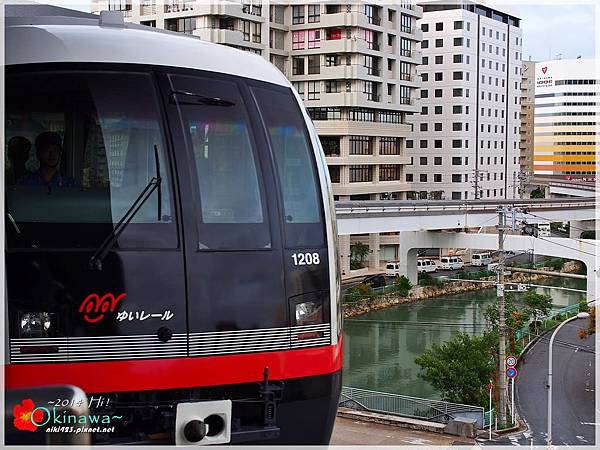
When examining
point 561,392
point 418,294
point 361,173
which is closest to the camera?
point 561,392

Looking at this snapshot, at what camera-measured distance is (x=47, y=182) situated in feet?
14.2

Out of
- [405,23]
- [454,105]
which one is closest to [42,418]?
[405,23]

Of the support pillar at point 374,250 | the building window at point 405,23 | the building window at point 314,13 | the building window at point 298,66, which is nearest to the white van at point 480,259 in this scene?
the support pillar at point 374,250

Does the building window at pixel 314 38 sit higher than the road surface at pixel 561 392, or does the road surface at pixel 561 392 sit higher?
the building window at pixel 314 38

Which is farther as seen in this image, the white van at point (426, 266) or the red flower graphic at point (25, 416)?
the white van at point (426, 266)

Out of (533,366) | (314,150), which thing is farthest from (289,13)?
(314,150)

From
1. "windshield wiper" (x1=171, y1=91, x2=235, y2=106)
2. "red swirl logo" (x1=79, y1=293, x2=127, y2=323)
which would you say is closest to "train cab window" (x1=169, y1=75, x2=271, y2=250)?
"windshield wiper" (x1=171, y1=91, x2=235, y2=106)

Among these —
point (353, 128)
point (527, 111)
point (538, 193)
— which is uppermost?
point (527, 111)

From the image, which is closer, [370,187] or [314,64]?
[314,64]

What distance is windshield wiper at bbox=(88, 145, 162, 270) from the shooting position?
4.16 meters

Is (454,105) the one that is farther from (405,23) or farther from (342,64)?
Result: (342,64)

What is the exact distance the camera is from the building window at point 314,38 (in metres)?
37.5

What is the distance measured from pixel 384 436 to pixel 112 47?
1169 centimetres

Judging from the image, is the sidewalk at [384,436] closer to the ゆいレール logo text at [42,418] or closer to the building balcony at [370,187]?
the ゆいレール logo text at [42,418]
